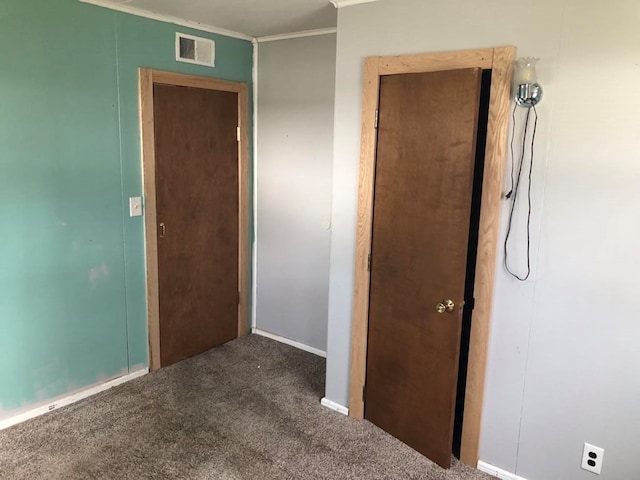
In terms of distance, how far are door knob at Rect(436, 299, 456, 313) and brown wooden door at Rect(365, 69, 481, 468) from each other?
0.02 meters

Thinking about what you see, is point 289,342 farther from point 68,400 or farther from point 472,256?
point 472,256

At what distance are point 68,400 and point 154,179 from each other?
4.67 feet

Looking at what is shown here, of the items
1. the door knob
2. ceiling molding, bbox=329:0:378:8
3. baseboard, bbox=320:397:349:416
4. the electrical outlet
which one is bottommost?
baseboard, bbox=320:397:349:416

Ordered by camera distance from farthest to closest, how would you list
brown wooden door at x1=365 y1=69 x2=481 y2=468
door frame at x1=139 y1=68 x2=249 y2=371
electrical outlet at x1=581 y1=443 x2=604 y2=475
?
1. door frame at x1=139 y1=68 x2=249 y2=371
2. brown wooden door at x1=365 y1=69 x2=481 y2=468
3. electrical outlet at x1=581 y1=443 x2=604 y2=475

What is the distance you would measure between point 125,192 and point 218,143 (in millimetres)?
797

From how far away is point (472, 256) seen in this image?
7.93ft

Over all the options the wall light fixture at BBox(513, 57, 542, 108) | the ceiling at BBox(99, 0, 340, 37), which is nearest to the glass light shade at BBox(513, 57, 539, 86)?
the wall light fixture at BBox(513, 57, 542, 108)

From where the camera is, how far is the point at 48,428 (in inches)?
109

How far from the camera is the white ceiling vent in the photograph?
10.8 ft

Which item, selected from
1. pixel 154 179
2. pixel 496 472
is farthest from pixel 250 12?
pixel 496 472

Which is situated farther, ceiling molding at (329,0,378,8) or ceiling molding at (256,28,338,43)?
ceiling molding at (256,28,338,43)

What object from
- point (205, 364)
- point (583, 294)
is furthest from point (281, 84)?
point (583, 294)

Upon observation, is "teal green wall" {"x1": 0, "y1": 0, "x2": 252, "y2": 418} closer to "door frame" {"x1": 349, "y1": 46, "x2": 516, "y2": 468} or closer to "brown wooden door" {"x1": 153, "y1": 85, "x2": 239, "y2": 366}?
"brown wooden door" {"x1": 153, "y1": 85, "x2": 239, "y2": 366}

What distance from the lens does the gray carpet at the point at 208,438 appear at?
2.46 m
